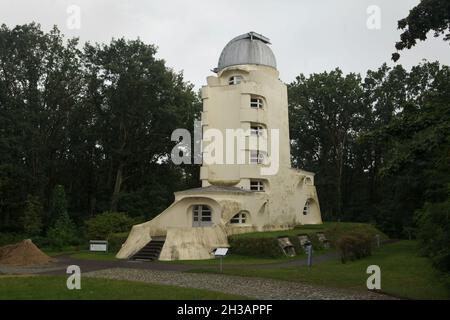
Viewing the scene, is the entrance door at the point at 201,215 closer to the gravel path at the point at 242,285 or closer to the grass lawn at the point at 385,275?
the grass lawn at the point at 385,275

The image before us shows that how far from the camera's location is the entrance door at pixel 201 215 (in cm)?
3134

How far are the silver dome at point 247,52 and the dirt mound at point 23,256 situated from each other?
20.7 meters

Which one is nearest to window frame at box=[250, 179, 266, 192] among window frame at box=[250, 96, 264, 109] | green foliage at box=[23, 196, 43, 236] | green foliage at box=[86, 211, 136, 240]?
window frame at box=[250, 96, 264, 109]

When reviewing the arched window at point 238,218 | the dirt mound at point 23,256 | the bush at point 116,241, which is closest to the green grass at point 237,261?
the arched window at point 238,218

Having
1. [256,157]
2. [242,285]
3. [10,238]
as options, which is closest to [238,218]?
[256,157]

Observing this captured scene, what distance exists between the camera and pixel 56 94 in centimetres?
4434

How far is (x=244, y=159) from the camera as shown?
34.3m

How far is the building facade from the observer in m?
30.8

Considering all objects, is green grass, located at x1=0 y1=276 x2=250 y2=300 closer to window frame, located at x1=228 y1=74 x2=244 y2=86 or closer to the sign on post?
the sign on post

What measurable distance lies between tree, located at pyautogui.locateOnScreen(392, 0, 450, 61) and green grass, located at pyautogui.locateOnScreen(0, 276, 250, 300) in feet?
33.8

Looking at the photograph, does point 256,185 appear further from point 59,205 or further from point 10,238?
point 10,238

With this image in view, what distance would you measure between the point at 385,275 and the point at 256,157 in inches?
738

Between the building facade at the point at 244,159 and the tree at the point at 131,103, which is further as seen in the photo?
the tree at the point at 131,103
